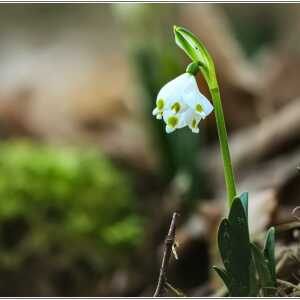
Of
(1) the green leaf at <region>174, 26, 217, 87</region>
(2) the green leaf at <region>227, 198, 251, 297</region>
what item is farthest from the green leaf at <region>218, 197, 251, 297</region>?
(1) the green leaf at <region>174, 26, 217, 87</region>

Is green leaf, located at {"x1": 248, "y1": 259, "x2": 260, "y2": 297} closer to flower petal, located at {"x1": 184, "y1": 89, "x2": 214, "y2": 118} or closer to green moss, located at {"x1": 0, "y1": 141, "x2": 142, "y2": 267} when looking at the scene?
flower petal, located at {"x1": 184, "y1": 89, "x2": 214, "y2": 118}

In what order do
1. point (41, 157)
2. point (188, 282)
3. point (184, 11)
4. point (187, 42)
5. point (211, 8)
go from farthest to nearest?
1. point (211, 8)
2. point (184, 11)
3. point (41, 157)
4. point (188, 282)
5. point (187, 42)

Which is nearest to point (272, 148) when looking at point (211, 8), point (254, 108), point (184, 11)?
point (254, 108)

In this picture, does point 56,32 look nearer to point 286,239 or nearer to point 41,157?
point 41,157

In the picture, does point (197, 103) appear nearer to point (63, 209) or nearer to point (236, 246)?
point (236, 246)

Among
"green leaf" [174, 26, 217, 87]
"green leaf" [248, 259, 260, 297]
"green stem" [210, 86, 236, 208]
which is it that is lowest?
"green leaf" [248, 259, 260, 297]

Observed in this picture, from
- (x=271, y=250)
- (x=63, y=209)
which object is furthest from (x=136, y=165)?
(x=271, y=250)
